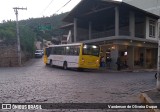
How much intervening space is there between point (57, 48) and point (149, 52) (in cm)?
1553

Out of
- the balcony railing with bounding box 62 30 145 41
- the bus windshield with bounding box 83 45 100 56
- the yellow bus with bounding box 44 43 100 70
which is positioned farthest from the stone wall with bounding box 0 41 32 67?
the bus windshield with bounding box 83 45 100 56

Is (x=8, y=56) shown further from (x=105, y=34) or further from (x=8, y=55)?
(x=105, y=34)

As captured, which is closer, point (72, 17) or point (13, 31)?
point (72, 17)

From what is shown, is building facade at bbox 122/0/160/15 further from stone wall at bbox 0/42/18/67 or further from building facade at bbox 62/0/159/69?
stone wall at bbox 0/42/18/67

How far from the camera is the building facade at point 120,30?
3133cm

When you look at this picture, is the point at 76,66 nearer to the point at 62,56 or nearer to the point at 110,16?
the point at 62,56

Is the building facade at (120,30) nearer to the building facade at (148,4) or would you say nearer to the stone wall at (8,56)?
the stone wall at (8,56)

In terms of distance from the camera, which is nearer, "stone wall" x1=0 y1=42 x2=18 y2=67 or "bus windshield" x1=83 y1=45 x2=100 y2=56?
"bus windshield" x1=83 y1=45 x2=100 y2=56

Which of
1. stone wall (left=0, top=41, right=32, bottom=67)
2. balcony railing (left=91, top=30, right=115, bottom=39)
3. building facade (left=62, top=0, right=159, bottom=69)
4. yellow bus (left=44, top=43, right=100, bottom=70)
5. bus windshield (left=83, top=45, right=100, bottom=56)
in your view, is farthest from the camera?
stone wall (left=0, top=41, right=32, bottom=67)

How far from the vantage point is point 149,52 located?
40.7 meters

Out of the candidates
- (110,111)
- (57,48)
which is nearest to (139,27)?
(57,48)

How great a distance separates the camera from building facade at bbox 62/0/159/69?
103 feet

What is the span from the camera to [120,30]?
3341 centimetres

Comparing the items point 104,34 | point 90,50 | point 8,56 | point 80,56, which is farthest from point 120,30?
point 8,56
